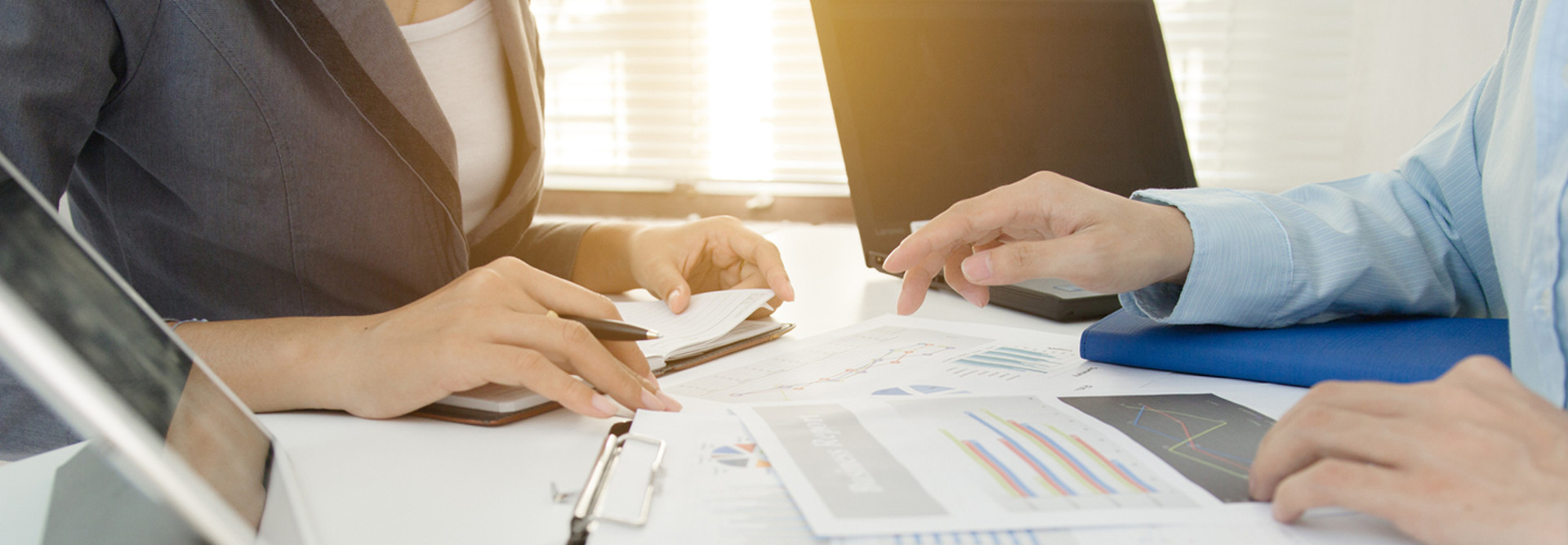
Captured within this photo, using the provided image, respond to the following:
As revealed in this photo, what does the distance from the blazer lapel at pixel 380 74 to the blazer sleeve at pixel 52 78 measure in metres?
0.13

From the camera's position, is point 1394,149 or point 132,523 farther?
point 1394,149

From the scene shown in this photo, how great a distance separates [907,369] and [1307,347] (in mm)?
287

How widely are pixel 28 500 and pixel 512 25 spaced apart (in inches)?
33.6

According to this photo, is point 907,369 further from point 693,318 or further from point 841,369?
point 693,318

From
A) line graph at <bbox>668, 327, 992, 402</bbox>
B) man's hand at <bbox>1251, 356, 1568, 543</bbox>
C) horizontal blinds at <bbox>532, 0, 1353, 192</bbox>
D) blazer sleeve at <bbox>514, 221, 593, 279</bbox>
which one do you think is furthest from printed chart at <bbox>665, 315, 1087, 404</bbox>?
horizontal blinds at <bbox>532, 0, 1353, 192</bbox>

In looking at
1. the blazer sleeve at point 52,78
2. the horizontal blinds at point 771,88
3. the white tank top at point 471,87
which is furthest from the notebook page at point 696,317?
the horizontal blinds at point 771,88

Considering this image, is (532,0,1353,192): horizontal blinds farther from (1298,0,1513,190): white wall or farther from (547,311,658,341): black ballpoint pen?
(547,311,658,341): black ballpoint pen

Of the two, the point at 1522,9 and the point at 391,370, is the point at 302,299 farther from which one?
the point at 1522,9

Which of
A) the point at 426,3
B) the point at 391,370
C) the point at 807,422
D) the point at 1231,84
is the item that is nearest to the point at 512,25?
the point at 426,3

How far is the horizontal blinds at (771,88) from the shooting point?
6.37ft

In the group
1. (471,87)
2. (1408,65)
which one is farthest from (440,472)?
(1408,65)

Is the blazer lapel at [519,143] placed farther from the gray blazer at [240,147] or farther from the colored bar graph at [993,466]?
the colored bar graph at [993,466]

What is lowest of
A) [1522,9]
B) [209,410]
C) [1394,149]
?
[1394,149]

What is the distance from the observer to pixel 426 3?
1046 millimetres
